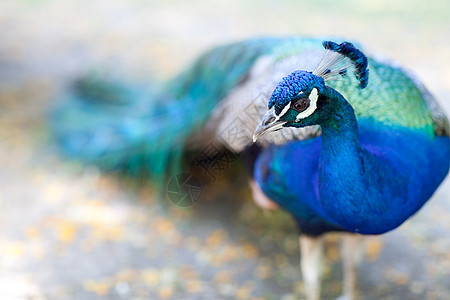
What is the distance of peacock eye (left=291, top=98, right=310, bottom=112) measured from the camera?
4.69 ft

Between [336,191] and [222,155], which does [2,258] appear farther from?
[336,191]

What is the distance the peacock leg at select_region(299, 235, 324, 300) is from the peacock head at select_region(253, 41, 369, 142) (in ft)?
3.17

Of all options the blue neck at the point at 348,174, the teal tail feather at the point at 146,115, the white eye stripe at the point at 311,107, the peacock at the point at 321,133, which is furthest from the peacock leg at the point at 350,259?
the white eye stripe at the point at 311,107

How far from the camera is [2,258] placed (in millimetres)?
2766

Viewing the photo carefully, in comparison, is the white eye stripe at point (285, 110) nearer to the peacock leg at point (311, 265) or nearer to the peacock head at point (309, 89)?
the peacock head at point (309, 89)

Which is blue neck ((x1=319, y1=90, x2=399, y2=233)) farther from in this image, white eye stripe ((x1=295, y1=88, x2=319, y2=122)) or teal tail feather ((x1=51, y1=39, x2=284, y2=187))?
teal tail feather ((x1=51, y1=39, x2=284, y2=187))

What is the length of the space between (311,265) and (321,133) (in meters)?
0.89

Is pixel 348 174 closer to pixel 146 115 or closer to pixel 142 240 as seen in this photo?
pixel 142 240

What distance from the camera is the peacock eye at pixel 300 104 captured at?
4.69 feet

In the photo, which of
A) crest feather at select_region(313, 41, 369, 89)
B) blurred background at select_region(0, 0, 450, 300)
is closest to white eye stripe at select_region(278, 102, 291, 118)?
crest feather at select_region(313, 41, 369, 89)

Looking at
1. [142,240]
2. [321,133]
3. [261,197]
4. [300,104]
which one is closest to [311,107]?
[300,104]

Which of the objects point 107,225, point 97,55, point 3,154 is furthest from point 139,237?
point 97,55

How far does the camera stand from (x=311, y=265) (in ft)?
7.91

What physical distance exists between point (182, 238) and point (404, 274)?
1.16 meters
